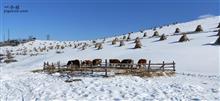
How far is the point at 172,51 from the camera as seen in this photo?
44.2m

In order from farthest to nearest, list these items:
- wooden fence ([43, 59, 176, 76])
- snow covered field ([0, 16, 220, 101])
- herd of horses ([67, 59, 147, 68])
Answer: herd of horses ([67, 59, 147, 68]), wooden fence ([43, 59, 176, 76]), snow covered field ([0, 16, 220, 101])

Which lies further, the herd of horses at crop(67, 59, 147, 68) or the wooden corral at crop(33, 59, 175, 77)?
the herd of horses at crop(67, 59, 147, 68)

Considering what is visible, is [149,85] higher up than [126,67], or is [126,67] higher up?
[126,67]

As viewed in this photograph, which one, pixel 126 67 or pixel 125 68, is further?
pixel 126 67

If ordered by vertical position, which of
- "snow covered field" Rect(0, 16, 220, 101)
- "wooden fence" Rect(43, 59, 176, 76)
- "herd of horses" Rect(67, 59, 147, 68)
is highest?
"herd of horses" Rect(67, 59, 147, 68)

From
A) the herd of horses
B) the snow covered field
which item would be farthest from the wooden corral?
the snow covered field

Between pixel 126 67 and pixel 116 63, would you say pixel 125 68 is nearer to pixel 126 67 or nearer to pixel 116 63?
pixel 126 67

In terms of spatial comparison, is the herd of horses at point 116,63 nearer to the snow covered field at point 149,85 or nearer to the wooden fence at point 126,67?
the wooden fence at point 126,67

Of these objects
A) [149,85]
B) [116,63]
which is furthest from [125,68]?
[149,85]

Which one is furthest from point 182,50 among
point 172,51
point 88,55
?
point 88,55

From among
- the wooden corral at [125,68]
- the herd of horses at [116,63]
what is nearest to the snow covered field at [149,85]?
the wooden corral at [125,68]

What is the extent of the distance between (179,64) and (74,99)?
1942cm

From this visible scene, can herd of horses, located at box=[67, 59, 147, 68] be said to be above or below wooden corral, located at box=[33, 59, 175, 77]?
above

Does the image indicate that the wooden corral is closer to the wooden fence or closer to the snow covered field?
the wooden fence
